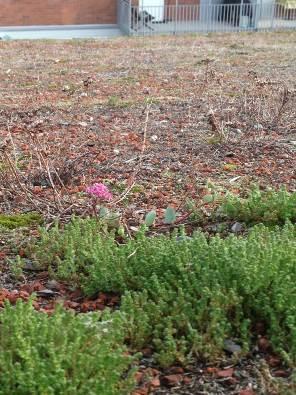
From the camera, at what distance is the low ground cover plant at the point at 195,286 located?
9.96 feet

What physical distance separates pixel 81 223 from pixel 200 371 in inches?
58.1

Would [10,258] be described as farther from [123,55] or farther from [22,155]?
[123,55]

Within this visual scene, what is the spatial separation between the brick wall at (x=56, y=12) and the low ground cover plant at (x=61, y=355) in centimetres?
2627

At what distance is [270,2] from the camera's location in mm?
26938

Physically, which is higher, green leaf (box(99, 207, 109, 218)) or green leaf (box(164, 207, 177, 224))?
green leaf (box(99, 207, 109, 218))

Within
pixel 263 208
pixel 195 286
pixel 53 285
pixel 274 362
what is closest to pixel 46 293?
pixel 53 285

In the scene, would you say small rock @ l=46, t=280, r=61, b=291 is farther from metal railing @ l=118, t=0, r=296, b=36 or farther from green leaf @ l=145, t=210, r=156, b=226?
metal railing @ l=118, t=0, r=296, b=36

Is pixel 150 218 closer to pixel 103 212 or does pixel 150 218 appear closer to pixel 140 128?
pixel 103 212

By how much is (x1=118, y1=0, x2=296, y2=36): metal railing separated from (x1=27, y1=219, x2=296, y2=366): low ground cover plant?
20254 mm

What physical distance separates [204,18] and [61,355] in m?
25.8

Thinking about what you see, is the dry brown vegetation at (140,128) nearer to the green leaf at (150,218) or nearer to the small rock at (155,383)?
the green leaf at (150,218)

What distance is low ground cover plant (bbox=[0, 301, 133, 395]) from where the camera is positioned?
2.52 metres

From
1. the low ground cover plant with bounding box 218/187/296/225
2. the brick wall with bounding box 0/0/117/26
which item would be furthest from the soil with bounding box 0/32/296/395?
the brick wall with bounding box 0/0/117/26

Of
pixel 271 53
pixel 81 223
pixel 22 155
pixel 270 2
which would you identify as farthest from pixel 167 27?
pixel 81 223
